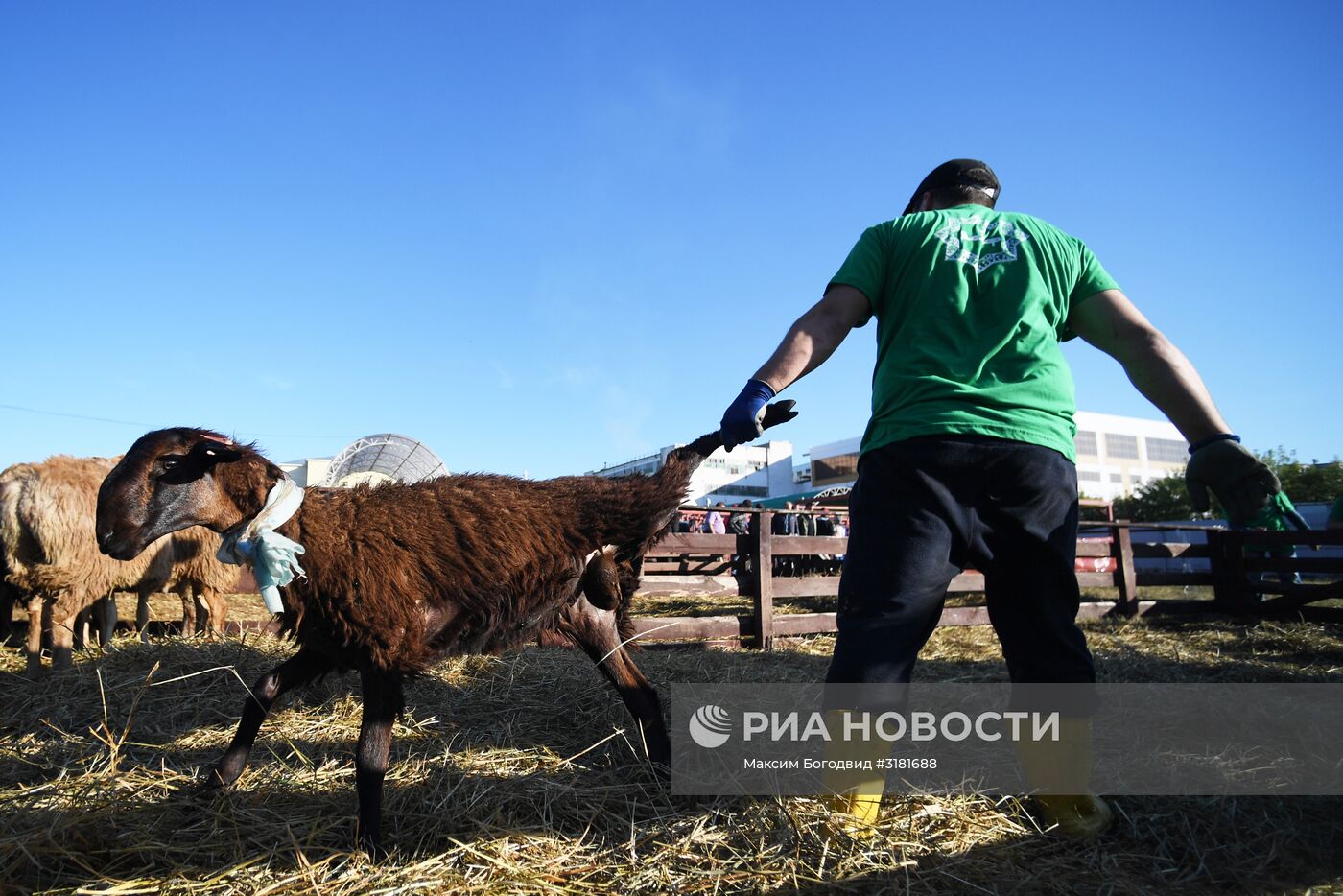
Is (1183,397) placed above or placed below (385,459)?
below

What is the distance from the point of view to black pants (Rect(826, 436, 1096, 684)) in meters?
2.14

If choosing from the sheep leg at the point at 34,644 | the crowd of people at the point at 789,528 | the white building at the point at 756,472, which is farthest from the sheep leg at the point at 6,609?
the white building at the point at 756,472

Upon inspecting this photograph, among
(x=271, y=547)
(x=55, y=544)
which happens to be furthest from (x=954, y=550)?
(x=55, y=544)

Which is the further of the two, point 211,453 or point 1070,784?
point 211,453

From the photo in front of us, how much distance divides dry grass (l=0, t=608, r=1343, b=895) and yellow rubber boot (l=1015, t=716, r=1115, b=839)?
64 millimetres

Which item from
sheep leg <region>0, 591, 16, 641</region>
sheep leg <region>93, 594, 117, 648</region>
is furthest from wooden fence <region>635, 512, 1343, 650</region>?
sheep leg <region>0, 591, 16, 641</region>

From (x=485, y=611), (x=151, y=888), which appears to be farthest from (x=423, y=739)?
(x=151, y=888)

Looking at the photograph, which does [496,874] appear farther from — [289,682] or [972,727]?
[972,727]

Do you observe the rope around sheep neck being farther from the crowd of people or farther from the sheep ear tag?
the crowd of people

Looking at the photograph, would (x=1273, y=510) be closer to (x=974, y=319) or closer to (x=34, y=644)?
(x=974, y=319)

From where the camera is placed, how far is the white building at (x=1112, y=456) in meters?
63.1

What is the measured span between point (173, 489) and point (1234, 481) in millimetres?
3497

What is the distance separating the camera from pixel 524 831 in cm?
241

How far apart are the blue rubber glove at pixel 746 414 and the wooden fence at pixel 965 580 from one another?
3.11m
